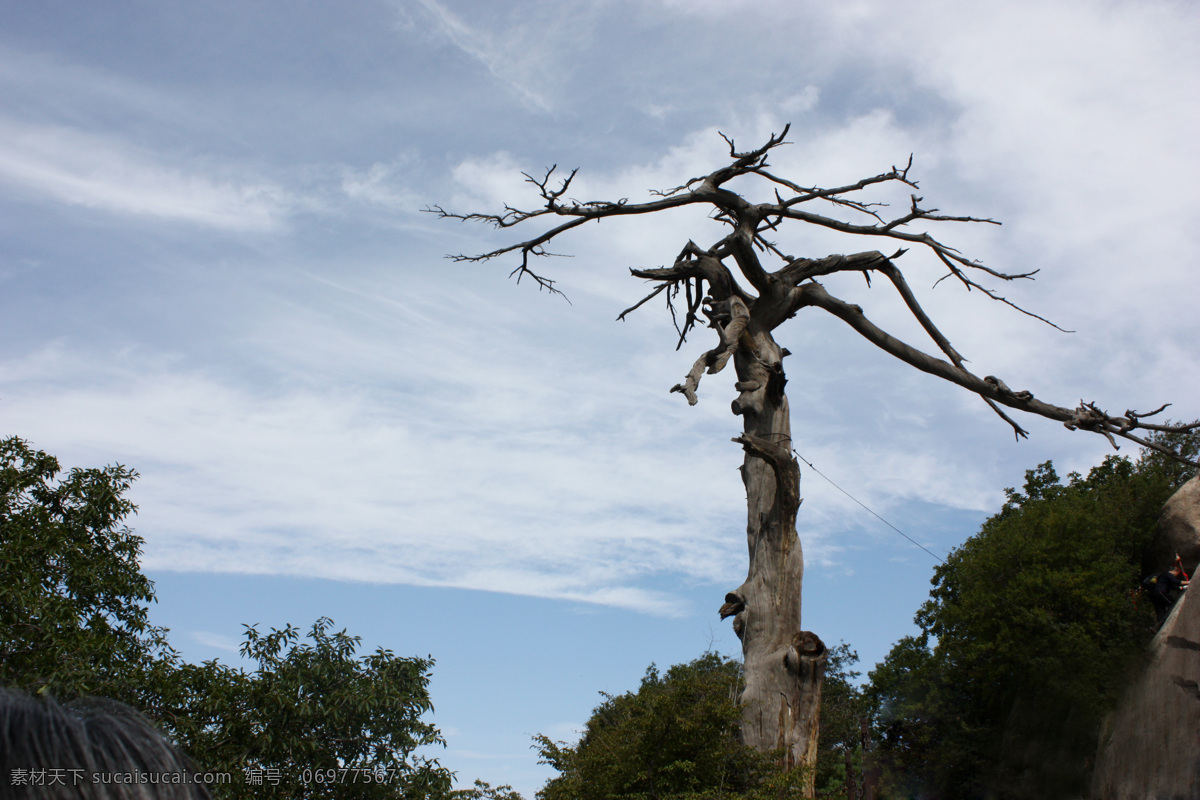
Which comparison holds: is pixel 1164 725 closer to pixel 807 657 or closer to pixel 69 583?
pixel 807 657

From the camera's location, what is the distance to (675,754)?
328 inches

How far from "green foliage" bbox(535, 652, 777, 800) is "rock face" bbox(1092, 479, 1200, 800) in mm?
5550

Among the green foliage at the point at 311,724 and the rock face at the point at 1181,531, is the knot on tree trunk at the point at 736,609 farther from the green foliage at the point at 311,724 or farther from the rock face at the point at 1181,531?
the rock face at the point at 1181,531

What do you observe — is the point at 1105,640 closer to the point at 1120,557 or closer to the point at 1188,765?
the point at 1120,557

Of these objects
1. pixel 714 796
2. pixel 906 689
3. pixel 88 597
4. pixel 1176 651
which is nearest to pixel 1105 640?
pixel 906 689

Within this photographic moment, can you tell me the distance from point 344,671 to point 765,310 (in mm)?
5921

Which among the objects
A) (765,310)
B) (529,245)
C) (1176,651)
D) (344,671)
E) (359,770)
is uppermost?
(529,245)

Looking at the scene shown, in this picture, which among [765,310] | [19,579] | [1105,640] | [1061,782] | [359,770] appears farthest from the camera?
[1105,640]

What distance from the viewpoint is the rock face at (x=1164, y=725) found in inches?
399

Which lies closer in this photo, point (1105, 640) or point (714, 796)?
point (714, 796)

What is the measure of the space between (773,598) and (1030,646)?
17067 mm

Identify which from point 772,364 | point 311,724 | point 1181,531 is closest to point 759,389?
point 772,364

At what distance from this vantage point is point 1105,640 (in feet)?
67.5

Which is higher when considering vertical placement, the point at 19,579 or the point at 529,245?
the point at 529,245
